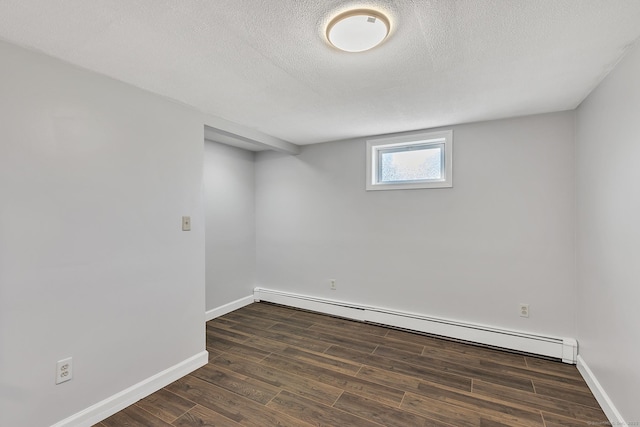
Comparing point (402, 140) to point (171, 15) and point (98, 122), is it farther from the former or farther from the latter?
point (98, 122)

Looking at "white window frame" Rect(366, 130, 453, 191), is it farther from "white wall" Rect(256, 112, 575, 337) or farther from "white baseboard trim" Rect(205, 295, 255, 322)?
"white baseboard trim" Rect(205, 295, 255, 322)

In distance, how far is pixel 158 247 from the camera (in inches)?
89.0

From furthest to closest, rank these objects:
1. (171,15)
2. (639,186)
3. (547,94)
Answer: (547,94) → (639,186) → (171,15)

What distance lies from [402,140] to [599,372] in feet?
8.33

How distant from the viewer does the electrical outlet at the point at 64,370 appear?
1.74m

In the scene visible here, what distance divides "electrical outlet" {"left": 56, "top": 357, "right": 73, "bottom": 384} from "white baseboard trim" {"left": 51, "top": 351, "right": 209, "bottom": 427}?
0.24 meters

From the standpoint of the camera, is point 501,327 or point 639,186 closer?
point 639,186

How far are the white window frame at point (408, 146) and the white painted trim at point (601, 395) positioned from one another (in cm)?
184

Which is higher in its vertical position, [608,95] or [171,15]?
[171,15]

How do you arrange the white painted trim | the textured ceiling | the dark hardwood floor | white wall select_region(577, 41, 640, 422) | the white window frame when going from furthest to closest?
1. the white window frame
2. the dark hardwood floor
3. the white painted trim
4. white wall select_region(577, 41, 640, 422)
5. the textured ceiling

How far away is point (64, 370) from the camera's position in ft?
5.79

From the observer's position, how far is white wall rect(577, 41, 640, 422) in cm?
159

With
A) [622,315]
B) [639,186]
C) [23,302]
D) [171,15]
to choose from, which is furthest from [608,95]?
[23,302]

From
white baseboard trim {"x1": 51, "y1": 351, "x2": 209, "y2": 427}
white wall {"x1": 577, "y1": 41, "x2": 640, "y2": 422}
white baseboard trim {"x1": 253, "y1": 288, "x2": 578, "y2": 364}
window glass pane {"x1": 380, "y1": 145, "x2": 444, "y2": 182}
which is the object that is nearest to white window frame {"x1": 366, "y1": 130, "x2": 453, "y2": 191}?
window glass pane {"x1": 380, "y1": 145, "x2": 444, "y2": 182}
